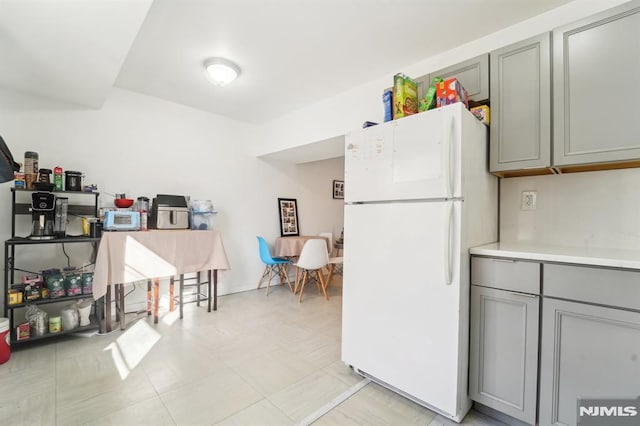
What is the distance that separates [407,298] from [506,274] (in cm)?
54

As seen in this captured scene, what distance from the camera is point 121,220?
271cm

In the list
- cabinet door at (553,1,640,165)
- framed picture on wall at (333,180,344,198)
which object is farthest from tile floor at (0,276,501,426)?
framed picture on wall at (333,180,344,198)

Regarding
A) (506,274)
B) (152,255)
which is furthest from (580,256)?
(152,255)

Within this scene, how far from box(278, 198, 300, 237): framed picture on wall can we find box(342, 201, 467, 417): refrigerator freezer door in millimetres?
2782

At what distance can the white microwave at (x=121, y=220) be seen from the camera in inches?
104

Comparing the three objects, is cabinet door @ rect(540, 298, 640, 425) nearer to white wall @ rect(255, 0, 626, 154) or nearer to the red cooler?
white wall @ rect(255, 0, 626, 154)

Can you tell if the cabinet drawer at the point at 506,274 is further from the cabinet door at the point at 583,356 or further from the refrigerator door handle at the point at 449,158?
the refrigerator door handle at the point at 449,158

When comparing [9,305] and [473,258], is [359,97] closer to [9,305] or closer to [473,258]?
[473,258]

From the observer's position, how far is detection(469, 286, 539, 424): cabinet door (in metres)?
1.42

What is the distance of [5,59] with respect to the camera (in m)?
2.05

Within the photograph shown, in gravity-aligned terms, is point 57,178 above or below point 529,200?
above

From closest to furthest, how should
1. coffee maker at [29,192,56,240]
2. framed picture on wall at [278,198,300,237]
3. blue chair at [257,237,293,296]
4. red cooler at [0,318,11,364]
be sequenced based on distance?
red cooler at [0,318,11,364] → coffee maker at [29,192,56,240] → blue chair at [257,237,293,296] → framed picture on wall at [278,198,300,237]

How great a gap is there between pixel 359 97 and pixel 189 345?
291 centimetres

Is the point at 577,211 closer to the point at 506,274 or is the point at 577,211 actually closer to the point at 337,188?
the point at 506,274
